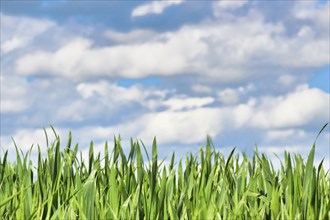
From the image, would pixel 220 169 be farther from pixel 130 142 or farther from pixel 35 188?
pixel 35 188

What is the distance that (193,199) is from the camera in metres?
2.67

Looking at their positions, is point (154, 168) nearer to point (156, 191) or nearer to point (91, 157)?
point (156, 191)

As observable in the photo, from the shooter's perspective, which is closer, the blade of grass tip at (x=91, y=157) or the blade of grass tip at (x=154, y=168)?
the blade of grass tip at (x=154, y=168)

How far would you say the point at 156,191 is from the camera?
9.44 feet

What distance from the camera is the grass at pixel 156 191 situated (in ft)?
7.98

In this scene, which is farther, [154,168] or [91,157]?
[91,157]

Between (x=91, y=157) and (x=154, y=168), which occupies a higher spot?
(x=91, y=157)

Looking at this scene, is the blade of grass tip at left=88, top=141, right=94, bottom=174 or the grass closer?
the grass

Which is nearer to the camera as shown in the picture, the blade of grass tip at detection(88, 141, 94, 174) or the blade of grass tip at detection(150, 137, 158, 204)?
the blade of grass tip at detection(150, 137, 158, 204)

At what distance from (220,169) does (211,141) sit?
19 cm

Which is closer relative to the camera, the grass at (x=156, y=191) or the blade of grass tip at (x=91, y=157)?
the grass at (x=156, y=191)

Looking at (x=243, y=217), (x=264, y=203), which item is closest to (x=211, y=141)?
(x=264, y=203)

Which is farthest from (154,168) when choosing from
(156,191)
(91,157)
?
(91,157)

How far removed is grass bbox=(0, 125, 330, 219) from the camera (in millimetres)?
2434
